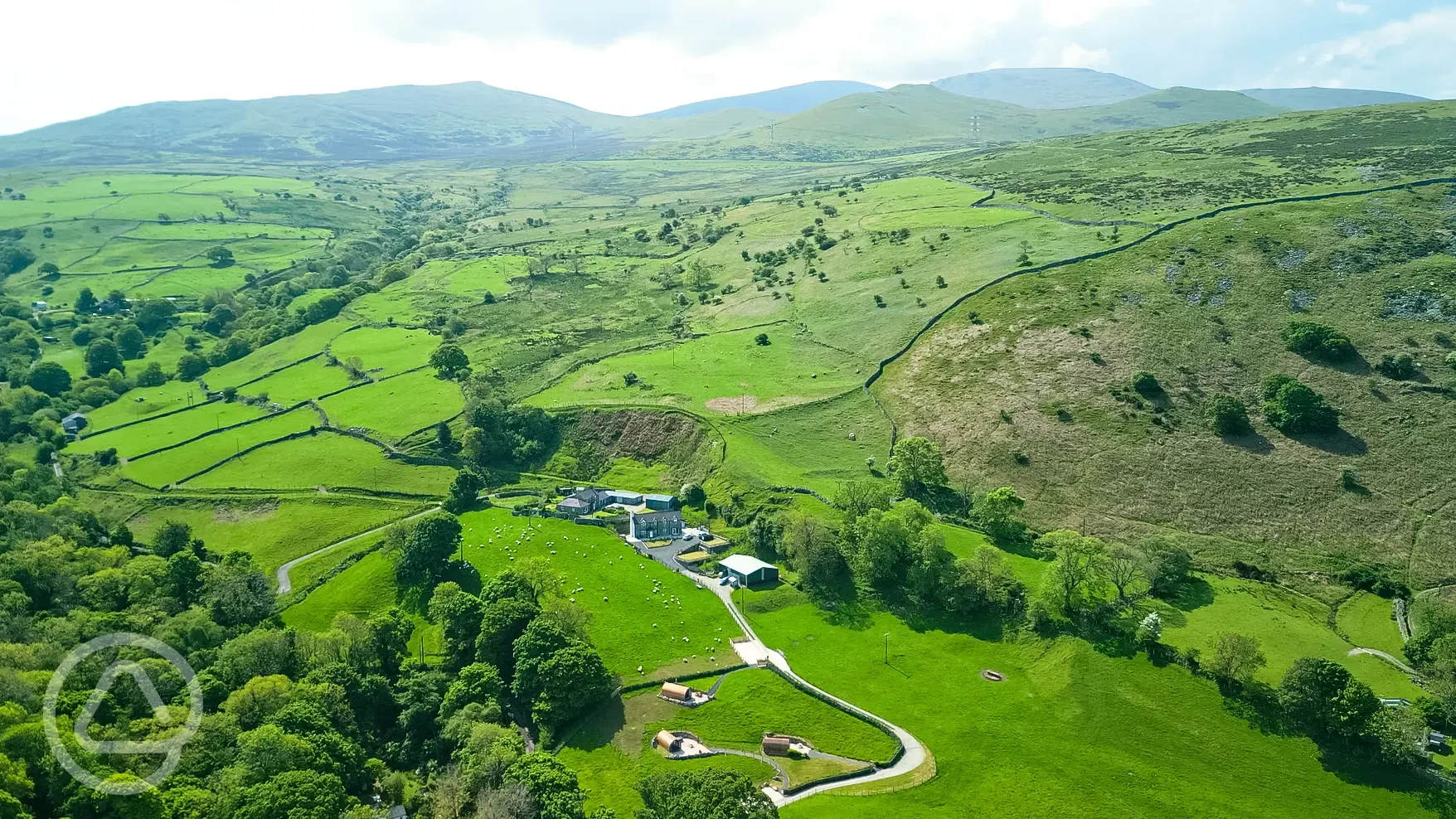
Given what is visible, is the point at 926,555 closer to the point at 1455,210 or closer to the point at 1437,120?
the point at 1455,210

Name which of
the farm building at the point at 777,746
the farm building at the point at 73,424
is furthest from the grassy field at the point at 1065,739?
the farm building at the point at 73,424

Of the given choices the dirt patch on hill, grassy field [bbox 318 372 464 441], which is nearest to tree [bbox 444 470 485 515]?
grassy field [bbox 318 372 464 441]

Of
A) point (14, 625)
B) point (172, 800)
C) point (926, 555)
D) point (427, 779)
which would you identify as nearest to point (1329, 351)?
point (926, 555)

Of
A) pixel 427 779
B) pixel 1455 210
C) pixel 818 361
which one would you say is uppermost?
pixel 1455 210

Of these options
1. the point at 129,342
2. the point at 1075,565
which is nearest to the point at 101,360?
the point at 129,342

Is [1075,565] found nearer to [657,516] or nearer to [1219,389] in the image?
[1219,389]

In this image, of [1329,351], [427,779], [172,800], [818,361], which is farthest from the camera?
[818,361]

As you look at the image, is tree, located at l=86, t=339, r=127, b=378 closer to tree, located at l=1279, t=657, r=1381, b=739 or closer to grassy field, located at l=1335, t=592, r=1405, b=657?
tree, located at l=1279, t=657, r=1381, b=739
